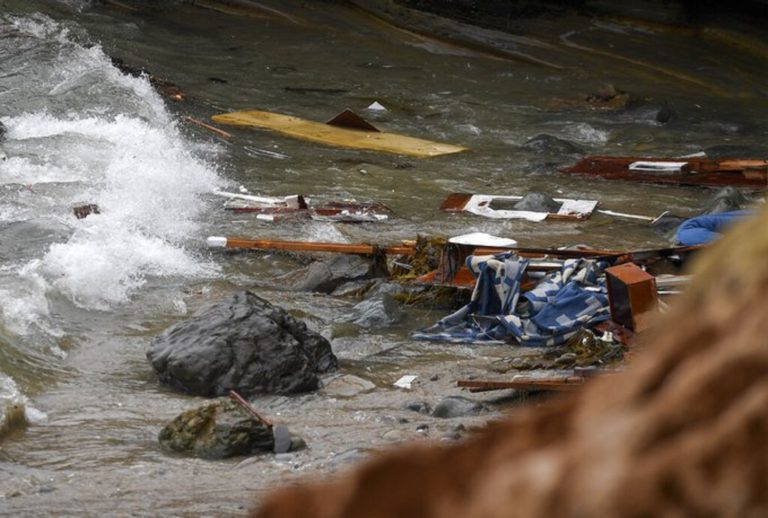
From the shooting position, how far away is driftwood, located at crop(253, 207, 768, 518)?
0.80m

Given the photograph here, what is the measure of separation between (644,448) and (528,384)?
609 cm

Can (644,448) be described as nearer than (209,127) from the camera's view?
Yes

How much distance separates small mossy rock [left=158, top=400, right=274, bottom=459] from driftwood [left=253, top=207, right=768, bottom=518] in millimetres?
5269

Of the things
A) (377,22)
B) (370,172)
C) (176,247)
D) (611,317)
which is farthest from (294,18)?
(611,317)

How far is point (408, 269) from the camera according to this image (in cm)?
1005

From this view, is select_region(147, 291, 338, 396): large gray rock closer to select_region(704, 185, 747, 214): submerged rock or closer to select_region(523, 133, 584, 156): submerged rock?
select_region(704, 185, 747, 214): submerged rock

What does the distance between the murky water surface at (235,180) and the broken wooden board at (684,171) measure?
1.10 feet

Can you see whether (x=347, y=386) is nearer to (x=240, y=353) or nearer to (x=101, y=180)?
(x=240, y=353)

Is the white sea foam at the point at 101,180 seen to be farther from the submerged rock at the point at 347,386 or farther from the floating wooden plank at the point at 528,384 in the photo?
the floating wooden plank at the point at 528,384

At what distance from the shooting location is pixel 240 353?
24.8 feet

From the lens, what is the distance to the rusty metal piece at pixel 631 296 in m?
7.80

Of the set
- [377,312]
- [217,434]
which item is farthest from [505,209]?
[217,434]

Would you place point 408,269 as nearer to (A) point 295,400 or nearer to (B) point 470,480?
Result: (A) point 295,400

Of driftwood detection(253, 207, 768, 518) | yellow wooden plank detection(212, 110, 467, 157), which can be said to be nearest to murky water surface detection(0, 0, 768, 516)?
yellow wooden plank detection(212, 110, 467, 157)
